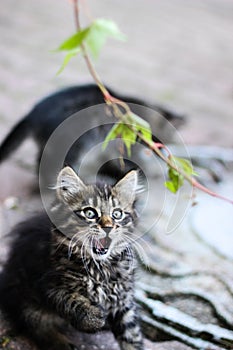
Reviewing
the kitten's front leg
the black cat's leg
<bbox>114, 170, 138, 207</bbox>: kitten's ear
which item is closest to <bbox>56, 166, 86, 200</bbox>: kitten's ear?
<bbox>114, 170, 138, 207</bbox>: kitten's ear

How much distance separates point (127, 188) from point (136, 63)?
4.00 metres

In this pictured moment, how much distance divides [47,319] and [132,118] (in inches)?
31.9

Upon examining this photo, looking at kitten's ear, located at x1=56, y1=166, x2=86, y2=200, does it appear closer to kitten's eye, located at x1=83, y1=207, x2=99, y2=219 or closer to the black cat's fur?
kitten's eye, located at x1=83, y1=207, x2=99, y2=219

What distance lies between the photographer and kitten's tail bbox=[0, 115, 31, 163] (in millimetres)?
3641

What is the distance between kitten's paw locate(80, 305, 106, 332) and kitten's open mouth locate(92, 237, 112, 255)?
0.64 ft

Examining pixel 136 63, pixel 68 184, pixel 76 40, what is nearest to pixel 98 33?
pixel 76 40

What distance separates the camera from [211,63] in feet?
20.6

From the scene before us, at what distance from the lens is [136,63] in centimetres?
595

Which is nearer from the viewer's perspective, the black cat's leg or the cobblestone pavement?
the black cat's leg

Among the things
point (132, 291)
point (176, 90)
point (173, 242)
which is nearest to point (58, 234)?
point (132, 291)

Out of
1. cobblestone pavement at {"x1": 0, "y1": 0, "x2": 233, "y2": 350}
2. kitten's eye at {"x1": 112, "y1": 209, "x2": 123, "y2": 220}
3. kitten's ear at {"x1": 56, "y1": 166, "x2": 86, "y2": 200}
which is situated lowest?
cobblestone pavement at {"x1": 0, "y1": 0, "x2": 233, "y2": 350}

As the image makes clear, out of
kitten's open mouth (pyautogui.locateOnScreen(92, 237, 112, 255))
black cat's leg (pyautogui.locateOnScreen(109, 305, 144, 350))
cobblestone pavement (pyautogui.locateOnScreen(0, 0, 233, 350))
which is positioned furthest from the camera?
cobblestone pavement (pyautogui.locateOnScreen(0, 0, 233, 350))

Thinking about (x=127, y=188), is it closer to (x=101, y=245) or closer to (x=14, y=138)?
(x=101, y=245)

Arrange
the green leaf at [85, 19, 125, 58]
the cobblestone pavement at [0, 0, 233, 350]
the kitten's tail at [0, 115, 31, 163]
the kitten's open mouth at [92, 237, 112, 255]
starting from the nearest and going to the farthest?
1. the green leaf at [85, 19, 125, 58]
2. the kitten's open mouth at [92, 237, 112, 255]
3. the kitten's tail at [0, 115, 31, 163]
4. the cobblestone pavement at [0, 0, 233, 350]
